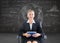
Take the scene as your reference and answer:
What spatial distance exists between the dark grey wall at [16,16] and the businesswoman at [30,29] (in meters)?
4.46

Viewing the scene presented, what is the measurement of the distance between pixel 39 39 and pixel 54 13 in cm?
461

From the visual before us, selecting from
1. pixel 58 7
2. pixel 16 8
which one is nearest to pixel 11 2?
pixel 16 8

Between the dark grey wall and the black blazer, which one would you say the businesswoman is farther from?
the dark grey wall

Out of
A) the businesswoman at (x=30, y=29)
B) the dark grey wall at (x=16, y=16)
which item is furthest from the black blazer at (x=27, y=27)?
the dark grey wall at (x=16, y=16)

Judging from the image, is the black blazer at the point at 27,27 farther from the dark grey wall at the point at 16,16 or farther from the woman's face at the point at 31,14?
the dark grey wall at the point at 16,16

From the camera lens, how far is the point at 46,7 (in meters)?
6.06

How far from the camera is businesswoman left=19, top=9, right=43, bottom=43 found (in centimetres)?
157

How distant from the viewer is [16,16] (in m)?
6.07

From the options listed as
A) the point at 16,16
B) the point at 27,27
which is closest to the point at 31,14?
the point at 27,27

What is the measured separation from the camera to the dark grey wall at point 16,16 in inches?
239

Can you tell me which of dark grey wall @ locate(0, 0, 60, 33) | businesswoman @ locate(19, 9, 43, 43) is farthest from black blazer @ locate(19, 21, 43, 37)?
dark grey wall @ locate(0, 0, 60, 33)

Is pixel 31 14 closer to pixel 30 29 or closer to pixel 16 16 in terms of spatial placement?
pixel 30 29

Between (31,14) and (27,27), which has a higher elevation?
(31,14)

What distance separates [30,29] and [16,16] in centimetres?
448
